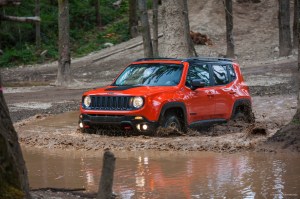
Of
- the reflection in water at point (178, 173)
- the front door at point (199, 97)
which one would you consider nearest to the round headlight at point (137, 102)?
the front door at point (199, 97)

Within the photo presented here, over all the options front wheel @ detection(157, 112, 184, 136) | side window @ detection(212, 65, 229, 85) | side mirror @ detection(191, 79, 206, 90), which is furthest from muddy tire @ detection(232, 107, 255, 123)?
front wheel @ detection(157, 112, 184, 136)

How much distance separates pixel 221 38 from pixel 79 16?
12.3 m

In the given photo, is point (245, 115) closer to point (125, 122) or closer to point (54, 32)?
point (125, 122)

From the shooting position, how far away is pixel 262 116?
18875 mm

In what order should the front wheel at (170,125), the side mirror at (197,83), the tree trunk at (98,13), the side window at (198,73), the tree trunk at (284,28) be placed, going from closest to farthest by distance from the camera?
the front wheel at (170,125), the side mirror at (197,83), the side window at (198,73), the tree trunk at (284,28), the tree trunk at (98,13)

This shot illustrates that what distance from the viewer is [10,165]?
5992mm

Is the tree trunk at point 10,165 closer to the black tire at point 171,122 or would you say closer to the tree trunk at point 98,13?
the black tire at point 171,122

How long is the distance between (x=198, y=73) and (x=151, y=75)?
3.48 feet

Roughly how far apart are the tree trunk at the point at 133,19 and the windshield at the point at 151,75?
30.3 m

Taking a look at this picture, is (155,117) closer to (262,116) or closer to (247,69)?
(262,116)

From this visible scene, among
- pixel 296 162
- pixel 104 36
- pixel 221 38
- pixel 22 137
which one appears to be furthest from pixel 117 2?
pixel 296 162

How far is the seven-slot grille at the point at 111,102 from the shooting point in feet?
45.6

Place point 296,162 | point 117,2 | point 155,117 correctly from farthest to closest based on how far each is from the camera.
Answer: point 117,2
point 155,117
point 296,162

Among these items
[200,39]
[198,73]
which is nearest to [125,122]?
[198,73]
